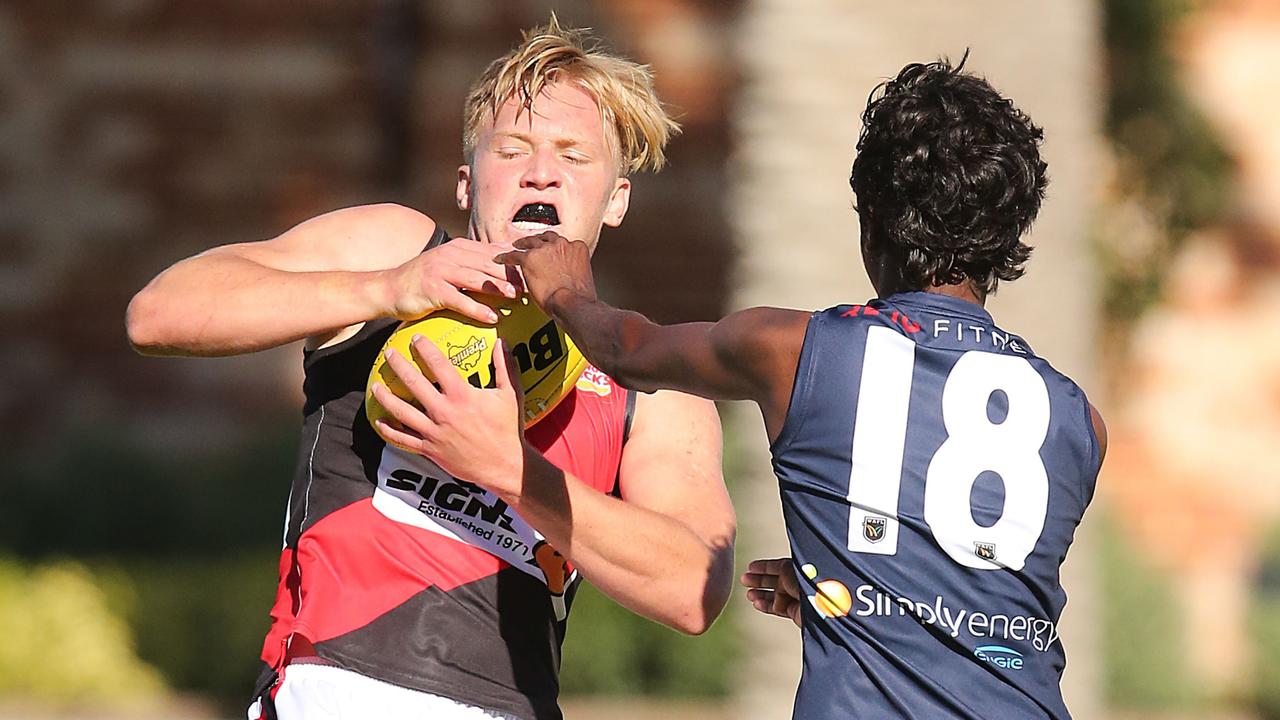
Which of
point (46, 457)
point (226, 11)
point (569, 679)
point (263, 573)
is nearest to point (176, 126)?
point (226, 11)

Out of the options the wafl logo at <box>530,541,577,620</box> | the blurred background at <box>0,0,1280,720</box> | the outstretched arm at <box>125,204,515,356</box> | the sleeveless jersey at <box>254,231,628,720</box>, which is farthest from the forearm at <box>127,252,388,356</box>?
the blurred background at <box>0,0,1280,720</box>

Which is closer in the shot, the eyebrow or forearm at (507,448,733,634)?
forearm at (507,448,733,634)

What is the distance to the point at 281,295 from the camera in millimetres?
3408

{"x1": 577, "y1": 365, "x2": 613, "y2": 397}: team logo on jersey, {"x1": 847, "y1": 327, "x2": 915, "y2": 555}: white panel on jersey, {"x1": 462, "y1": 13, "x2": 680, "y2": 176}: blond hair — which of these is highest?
{"x1": 462, "y1": 13, "x2": 680, "y2": 176}: blond hair

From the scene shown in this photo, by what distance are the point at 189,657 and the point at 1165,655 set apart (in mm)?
6661

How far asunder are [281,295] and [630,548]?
872 mm

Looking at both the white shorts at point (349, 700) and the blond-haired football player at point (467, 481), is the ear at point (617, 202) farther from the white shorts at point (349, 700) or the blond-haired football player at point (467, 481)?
the white shorts at point (349, 700)

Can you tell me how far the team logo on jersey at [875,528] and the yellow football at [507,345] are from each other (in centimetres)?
76

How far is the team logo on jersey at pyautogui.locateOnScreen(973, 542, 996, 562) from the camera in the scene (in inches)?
121

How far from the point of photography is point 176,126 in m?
13.2

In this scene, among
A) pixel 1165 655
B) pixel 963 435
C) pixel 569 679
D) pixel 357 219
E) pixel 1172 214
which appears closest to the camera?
pixel 963 435

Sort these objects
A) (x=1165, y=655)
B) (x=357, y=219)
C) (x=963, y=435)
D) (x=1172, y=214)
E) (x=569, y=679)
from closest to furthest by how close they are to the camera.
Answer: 1. (x=963, y=435)
2. (x=357, y=219)
3. (x=569, y=679)
4. (x=1165, y=655)
5. (x=1172, y=214)

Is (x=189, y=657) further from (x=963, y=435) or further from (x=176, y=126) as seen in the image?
(x=963, y=435)

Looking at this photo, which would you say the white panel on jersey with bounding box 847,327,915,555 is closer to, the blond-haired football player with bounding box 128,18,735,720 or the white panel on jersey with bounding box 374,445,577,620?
the blond-haired football player with bounding box 128,18,735,720
